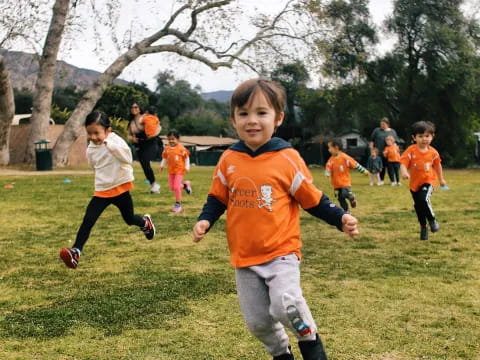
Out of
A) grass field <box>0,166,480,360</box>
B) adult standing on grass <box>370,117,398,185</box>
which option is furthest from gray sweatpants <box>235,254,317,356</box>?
adult standing on grass <box>370,117,398,185</box>

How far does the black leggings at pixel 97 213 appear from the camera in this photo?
6211 millimetres

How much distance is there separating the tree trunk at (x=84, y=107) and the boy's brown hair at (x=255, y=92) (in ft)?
78.2

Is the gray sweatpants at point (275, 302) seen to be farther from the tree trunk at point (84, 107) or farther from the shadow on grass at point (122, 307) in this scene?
the tree trunk at point (84, 107)

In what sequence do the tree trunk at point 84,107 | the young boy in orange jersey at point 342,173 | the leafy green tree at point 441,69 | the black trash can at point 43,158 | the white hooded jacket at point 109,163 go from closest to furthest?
the white hooded jacket at point 109,163 → the young boy in orange jersey at point 342,173 → the black trash can at point 43,158 → the tree trunk at point 84,107 → the leafy green tree at point 441,69

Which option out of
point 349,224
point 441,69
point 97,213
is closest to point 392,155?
point 97,213

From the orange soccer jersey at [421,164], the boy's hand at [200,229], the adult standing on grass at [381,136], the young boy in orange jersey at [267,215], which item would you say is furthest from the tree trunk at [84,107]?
the young boy in orange jersey at [267,215]

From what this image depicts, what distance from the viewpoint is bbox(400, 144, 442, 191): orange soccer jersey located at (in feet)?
25.9

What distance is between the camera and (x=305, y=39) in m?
27.4

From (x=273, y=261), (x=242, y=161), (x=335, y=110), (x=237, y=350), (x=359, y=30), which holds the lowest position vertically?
(x=237, y=350)

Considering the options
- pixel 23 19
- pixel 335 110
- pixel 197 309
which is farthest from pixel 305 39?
pixel 197 309

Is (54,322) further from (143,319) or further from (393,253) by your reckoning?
(393,253)

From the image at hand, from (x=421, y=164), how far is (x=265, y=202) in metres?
5.37

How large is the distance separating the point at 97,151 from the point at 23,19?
21.2 meters

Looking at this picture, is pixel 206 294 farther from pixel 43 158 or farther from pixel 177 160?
pixel 43 158
